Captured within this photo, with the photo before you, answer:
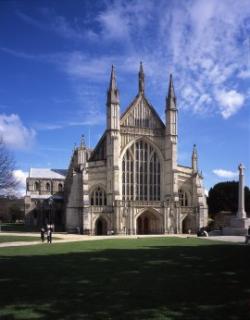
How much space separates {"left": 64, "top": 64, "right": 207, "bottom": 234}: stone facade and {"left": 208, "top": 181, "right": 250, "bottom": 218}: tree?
2222cm

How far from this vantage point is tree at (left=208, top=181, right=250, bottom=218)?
9056 cm

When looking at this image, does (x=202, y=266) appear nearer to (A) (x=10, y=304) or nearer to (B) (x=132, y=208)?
(A) (x=10, y=304)

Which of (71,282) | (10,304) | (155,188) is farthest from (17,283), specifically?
(155,188)

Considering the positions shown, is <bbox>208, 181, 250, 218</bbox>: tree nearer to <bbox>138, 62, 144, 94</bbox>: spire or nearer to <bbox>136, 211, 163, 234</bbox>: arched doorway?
Result: <bbox>136, 211, 163, 234</bbox>: arched doorway

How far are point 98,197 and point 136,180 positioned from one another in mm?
6175

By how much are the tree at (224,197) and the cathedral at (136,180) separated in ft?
69.4

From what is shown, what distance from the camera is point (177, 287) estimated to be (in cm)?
1271

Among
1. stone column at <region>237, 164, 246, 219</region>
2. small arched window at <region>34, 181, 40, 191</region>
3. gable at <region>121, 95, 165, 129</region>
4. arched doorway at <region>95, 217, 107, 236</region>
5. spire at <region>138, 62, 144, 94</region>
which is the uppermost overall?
spire at <region>138, 62, 144, 94</region>

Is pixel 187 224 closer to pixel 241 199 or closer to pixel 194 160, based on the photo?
pixel 194 160

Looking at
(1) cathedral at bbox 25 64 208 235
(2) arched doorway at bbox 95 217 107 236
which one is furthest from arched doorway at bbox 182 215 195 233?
(2) arched doorway at bbox 95 217 107 236

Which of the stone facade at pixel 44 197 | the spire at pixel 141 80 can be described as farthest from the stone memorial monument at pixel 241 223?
the stone facade at pixel 44 197

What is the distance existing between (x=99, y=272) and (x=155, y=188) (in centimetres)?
5220

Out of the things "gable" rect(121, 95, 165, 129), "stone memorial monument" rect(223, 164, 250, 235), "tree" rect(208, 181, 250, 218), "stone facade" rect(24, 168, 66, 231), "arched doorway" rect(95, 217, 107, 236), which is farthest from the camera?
"tree" rect(208, 181, 250, 218)

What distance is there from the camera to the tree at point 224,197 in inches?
3565
